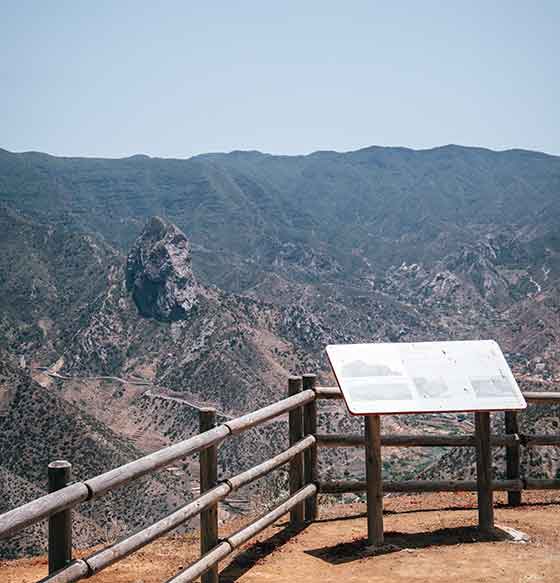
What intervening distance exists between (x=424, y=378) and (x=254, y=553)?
250 centimetres

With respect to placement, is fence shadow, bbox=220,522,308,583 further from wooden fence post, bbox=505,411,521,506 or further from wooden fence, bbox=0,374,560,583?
wooden fence post, bbox=505,411,521,506

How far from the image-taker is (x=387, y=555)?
28.8 ft

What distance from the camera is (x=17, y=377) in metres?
68.4

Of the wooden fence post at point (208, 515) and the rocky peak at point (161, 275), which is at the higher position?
the rocky peak at point (161, 275)

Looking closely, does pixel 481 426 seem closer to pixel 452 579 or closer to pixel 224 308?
pixel 452 579

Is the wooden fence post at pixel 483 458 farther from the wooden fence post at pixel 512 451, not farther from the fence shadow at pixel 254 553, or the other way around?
the fence shadow at pixel 254 553

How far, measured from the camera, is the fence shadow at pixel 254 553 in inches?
337

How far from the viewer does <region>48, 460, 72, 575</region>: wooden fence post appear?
5715mm

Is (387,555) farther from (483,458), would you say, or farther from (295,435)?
(295,435)

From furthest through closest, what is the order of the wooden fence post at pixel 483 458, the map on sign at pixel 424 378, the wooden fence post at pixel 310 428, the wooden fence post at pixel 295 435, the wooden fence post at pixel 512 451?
the wooden fence post at pixel 512 451 < the wooden fence post at pixel 310 428 < the wooden fence post at pixel 295 435 < the wooden fence post at pixel 483 458 < the map on sign at pixel 424 378

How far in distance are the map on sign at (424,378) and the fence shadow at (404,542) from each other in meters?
1.44

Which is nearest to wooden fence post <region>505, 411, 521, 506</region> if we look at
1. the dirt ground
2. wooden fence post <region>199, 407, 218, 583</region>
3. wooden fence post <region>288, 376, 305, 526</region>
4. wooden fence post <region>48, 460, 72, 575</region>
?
the dirt ground

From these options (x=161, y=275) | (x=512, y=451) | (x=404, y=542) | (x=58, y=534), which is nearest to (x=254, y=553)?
(x=404, y=542)

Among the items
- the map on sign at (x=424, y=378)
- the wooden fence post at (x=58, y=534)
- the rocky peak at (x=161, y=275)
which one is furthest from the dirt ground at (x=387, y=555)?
the rocky peak at (x=161, y=275)
